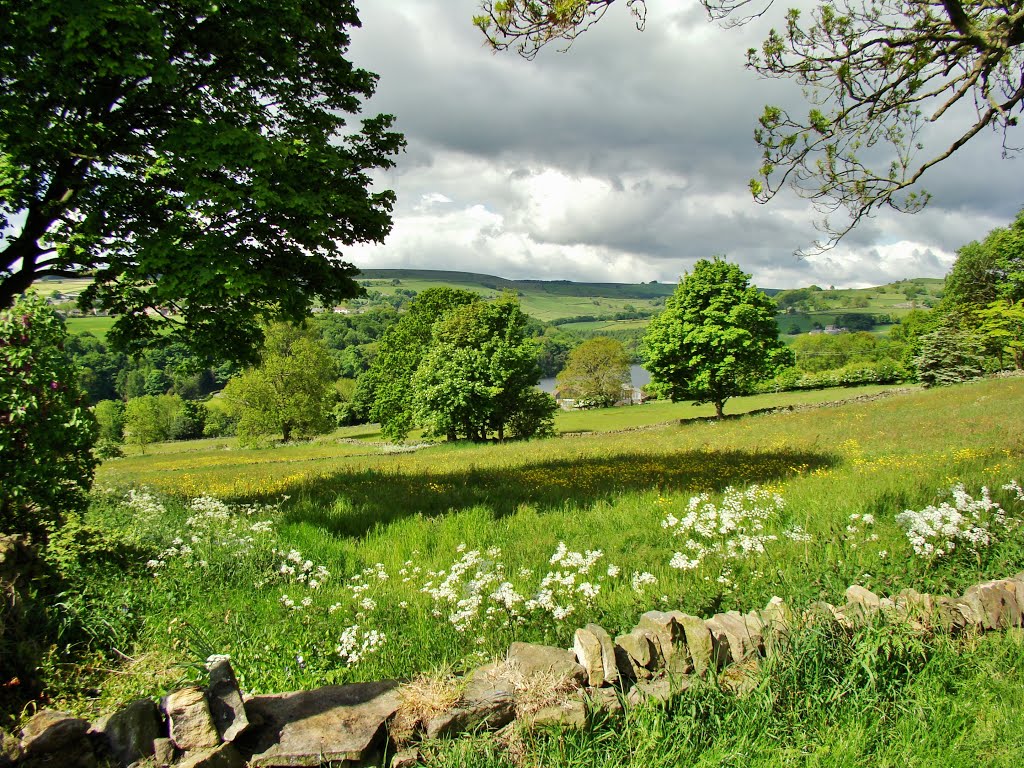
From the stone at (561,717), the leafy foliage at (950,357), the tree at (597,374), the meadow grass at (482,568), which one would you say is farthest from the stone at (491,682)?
the tree at (597,374)

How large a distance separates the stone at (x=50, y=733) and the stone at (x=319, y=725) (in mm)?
832

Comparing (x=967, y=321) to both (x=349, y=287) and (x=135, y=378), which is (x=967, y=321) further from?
(x=135, y=378)

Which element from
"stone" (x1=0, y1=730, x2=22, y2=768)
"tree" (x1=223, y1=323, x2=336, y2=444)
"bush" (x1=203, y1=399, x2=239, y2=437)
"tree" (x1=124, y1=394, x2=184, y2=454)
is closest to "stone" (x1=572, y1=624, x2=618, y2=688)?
"stone" (x1=0, y1=730, x2=22, y2=768)

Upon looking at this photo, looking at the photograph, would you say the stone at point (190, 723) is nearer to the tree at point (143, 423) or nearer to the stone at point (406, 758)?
the stone at point (406, 758)

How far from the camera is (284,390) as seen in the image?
161 feet

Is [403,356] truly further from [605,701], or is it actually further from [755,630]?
[605,701]

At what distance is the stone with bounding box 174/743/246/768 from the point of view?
9.52 feet

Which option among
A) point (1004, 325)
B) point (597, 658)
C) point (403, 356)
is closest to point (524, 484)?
point (597, 658)

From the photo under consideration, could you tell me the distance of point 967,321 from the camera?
55.2m

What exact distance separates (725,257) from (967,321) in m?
30.6

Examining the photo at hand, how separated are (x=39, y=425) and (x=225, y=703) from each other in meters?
5.70

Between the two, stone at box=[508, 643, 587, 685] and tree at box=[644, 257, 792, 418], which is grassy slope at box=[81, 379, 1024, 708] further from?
tree at box=[644, 257, 792, 418]

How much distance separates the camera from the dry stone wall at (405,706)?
299 cm

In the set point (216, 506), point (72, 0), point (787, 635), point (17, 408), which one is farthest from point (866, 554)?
point (72, 0)
